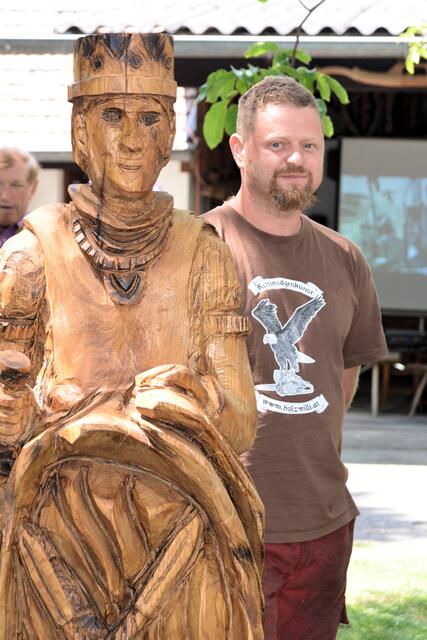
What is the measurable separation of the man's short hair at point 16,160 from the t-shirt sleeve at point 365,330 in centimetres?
167

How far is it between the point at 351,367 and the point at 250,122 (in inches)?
34.3

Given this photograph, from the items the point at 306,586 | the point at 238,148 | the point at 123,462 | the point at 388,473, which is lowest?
the point at 388,473

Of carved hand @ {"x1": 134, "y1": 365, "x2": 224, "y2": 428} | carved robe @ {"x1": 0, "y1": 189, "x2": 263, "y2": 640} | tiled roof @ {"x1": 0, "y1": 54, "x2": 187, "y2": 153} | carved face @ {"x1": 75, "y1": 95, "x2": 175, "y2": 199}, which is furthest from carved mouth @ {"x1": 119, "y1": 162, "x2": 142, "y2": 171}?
tiled roof @ {"x1": 0, "y1": 54, "x2": 187, "y2": 153}

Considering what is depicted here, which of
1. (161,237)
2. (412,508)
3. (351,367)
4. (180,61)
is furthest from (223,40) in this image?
(161,237)

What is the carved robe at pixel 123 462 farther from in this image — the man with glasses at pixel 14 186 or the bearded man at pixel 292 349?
the man with glasses at pixel 14 186

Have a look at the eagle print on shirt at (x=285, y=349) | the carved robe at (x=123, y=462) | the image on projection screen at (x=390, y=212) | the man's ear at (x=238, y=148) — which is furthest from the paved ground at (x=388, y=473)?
the carved robe at (x=123, y=462)

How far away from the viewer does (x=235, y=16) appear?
8.92 meters

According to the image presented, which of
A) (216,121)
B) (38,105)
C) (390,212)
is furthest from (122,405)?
(390,212)

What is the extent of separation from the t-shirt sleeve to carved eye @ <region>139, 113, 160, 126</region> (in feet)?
4.86

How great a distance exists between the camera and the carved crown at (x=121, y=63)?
2.52 metres

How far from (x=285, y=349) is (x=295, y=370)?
68 mm

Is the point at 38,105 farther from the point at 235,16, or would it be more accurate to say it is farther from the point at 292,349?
the point at 292,349

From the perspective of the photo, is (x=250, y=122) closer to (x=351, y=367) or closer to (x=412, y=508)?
(x=351, y=367)

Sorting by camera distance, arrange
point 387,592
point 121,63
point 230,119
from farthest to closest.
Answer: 1. point 387,592
2. point 230,119
3. point 121,63
